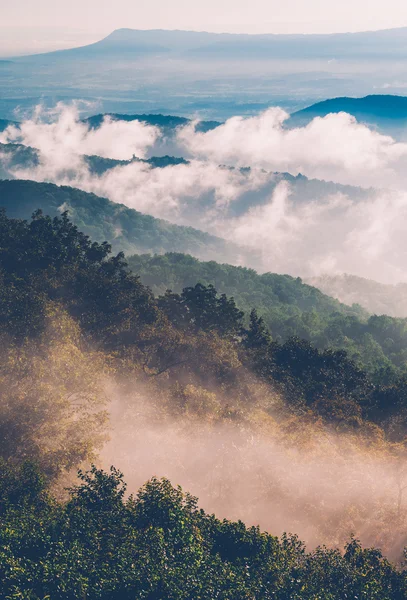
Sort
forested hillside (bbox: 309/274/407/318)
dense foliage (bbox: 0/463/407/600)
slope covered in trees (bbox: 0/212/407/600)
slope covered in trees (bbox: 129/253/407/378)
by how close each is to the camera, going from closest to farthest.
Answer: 1. dense foliage (bbox: 0/463/407/600)
2. slope covered in trees (bbox: 0/212/407/600)
3. slope covered in trees (bbox: 129/253/407/378)
4. forested hillside (bbox: 309/274/407/318)

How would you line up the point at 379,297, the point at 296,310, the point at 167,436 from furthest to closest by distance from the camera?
the point at 379,297 → the point at 296,310 → the point at 167,436

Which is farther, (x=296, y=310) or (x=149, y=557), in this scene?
(x=296, y=310)

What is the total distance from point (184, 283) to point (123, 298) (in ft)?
264

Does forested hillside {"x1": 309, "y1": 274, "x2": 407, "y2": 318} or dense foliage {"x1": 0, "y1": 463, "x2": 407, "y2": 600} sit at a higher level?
forested hillside {"x1": 309, "y1": 274, "x2": 407, "y2": 318}

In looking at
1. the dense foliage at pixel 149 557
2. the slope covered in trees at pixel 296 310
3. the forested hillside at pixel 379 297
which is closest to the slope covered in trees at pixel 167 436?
the dense foliage at pixel 149 557

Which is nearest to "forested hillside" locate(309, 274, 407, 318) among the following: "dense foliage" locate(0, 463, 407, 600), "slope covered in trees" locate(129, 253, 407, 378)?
"slope covered in trees" locate(129, 253, 407, 378)

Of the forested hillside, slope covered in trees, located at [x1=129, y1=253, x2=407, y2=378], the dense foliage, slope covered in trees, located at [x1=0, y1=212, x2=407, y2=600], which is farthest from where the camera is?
the forested hillside

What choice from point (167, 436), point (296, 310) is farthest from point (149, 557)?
point (296, 310)

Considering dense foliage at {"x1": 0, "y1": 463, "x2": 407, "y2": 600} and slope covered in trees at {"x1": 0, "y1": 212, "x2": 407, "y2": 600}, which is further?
slope covered in trees at {"x1": 0, "y1": 212, "x2": 407, "y2": 600}

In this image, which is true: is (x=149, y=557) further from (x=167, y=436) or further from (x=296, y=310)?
(x=296, y=310)

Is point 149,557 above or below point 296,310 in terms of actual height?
below

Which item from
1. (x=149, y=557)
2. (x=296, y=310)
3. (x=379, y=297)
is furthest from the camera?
(x=379, y=297)

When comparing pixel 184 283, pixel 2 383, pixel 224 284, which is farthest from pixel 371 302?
pixel 2 383

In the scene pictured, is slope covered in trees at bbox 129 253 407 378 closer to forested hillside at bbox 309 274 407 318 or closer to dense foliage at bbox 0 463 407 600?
dense foliage at bbox 0 463 407 600
